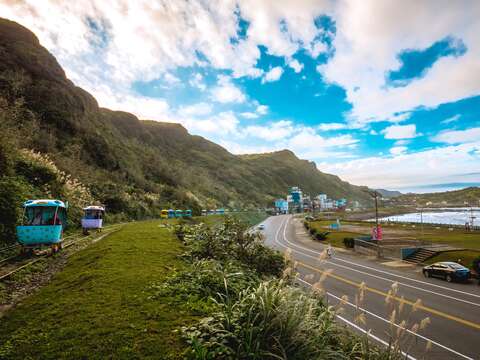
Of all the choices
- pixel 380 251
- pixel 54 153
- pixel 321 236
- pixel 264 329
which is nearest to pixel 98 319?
pixel 264 329

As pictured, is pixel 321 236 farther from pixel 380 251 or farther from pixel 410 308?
pixel 410 308

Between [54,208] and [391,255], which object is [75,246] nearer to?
[54,208]

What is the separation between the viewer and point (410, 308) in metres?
16.1

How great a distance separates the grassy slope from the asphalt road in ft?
12.6

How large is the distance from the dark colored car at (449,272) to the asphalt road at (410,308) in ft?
2.04

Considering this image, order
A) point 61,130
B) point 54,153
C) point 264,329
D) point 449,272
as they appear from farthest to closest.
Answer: point 61,130 → point 54,153 → point 449,272 → point 264,329

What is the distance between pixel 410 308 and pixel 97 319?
1751 cm

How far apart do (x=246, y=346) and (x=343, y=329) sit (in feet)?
10.7

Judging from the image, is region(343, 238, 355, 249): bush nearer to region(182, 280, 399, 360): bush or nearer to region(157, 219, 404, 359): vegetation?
region(157, 219, 404, 359): vegetation

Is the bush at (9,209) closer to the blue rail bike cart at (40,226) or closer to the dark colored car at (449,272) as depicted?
the blue rail bike cart at (40,226)

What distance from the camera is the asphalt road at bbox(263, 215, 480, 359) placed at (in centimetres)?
1101

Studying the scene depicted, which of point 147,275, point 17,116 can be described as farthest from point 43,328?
point 17,116

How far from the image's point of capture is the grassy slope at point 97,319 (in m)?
5.40

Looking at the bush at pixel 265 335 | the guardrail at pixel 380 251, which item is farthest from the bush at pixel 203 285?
the guardrail at pixel 380 251
